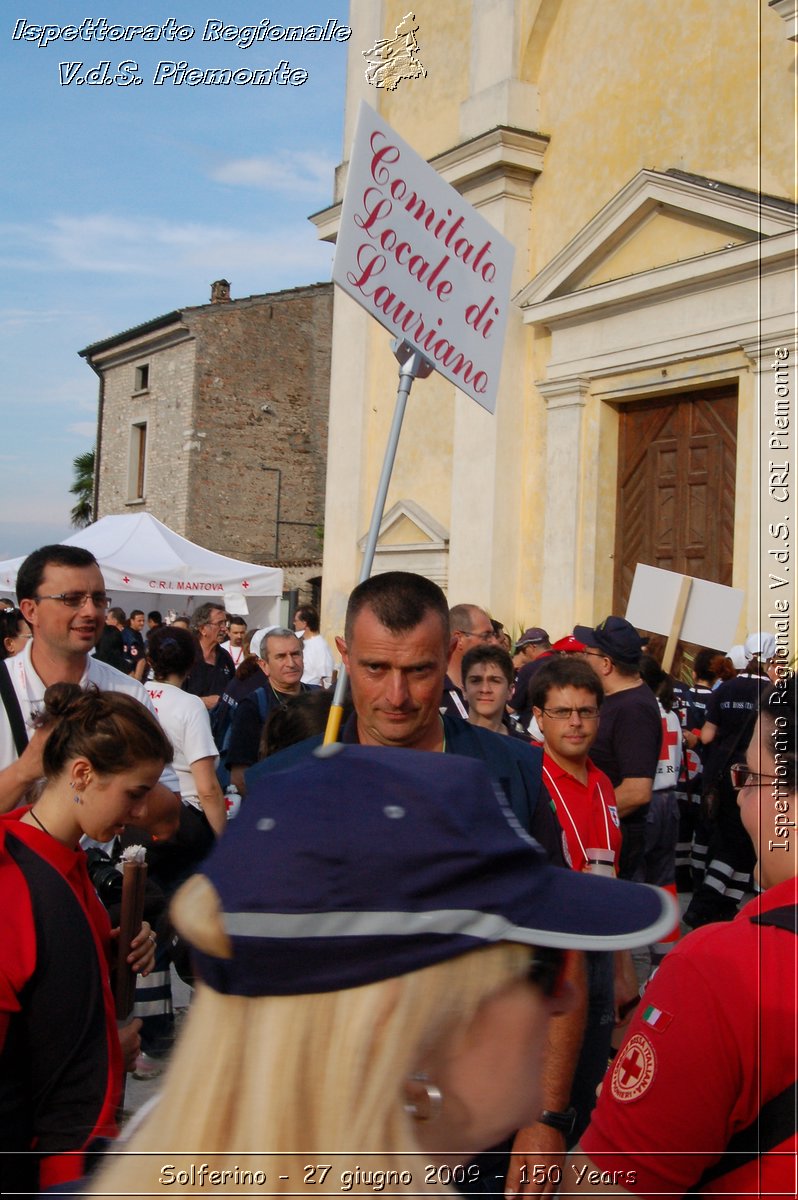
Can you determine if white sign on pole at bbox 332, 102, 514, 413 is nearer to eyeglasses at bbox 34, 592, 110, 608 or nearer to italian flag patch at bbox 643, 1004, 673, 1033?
eyeglasses at bbox 34, 592, 110, 608

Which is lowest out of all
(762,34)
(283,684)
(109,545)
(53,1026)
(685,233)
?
(53,1026)

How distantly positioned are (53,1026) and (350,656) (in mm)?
1206

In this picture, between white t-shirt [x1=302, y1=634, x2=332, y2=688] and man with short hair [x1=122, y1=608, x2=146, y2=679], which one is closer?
white t-shirt [x1=302, y1=634, x2=332, y2=688]

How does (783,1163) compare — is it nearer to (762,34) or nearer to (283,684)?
(283,684)

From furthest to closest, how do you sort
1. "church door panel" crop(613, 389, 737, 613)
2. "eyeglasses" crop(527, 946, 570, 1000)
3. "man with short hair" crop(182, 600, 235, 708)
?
1. "church door panel" crop(613, 389, 737, 613)
2. "man with short hair" crop(182, 600, 235, 708)
3. "eyeglasses" crop(527, 946, 570, 1000)

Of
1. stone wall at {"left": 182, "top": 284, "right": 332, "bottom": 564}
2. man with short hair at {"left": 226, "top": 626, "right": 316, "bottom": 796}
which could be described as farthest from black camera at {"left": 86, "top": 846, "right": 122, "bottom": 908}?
stone wall at {"left": 182, "top": 284, "right": 332, "bottom": 564}

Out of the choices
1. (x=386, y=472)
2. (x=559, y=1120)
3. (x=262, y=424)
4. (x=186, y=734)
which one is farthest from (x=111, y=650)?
(x=262, y=424)

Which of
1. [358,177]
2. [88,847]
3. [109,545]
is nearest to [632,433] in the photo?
[109,545]

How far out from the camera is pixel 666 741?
701 centimetres

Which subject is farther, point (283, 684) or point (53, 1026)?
point (283, 684)

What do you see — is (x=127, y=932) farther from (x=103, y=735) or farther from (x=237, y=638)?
(x=237, y=638)

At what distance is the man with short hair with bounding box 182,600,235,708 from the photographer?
1069 centimetres

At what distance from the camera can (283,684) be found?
6.77 metres

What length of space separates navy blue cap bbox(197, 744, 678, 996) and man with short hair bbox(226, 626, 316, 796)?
4615 mm
